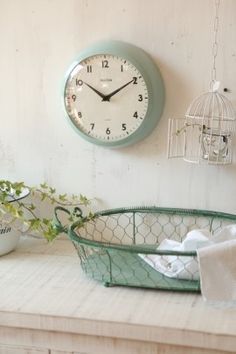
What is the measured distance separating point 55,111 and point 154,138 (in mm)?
325

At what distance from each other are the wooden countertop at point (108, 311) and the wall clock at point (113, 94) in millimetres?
436

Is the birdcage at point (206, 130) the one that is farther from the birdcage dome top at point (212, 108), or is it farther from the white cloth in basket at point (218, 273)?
the white cloth in basket at point (218, 273)

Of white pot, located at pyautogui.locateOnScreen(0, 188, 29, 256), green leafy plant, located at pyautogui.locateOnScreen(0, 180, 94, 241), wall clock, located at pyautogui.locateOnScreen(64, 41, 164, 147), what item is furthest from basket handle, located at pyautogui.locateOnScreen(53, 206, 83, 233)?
wall clock, located at pyautogui.locateOnScreen(64, 41, 164, 147)

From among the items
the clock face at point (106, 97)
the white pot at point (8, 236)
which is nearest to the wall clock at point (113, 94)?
the clock face at point (106, 97)

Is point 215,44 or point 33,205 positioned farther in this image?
point 33,205

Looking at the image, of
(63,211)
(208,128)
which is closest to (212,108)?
(208,128)

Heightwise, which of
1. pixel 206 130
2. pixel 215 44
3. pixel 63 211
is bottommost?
pixel 63 211

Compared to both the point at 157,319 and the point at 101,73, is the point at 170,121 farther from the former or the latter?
the point at 157,319

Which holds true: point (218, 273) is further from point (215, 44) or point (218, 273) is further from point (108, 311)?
point (215, 44)

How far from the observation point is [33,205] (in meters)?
1.55

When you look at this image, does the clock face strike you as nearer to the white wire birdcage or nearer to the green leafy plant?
the white wire birdcage

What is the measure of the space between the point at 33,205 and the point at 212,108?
24.6 inches

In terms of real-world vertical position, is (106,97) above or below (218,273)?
above

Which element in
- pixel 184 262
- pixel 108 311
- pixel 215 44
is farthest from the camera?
pixel 215 44
